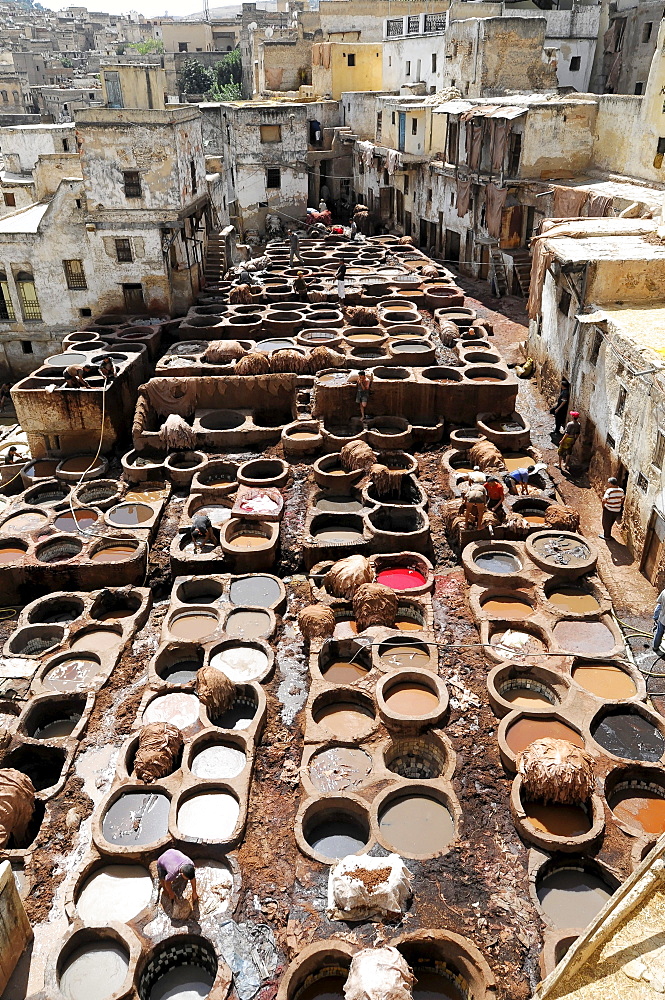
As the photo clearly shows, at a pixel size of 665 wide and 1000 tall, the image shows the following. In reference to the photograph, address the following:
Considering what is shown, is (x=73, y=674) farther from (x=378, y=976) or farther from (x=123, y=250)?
(x=123, y=250)

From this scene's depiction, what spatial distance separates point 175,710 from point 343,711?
309 centimetres

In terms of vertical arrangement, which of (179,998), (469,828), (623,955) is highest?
(623,955)

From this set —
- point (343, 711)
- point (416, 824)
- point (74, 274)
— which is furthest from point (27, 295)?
point (416, 824)

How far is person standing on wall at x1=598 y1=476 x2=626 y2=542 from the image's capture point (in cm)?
1684

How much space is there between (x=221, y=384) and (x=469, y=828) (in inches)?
636

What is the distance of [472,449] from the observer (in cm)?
2075

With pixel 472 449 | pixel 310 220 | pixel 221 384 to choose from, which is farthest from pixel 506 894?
pixel 310 220

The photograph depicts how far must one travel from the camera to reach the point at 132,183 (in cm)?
2733

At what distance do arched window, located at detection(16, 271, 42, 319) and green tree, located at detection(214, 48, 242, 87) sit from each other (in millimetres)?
48858

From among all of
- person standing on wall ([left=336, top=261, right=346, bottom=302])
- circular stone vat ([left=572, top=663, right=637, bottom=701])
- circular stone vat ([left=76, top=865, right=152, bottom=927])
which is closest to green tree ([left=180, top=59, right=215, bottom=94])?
person standing on wall ([left=336, top=261, right=346, bottom=302])

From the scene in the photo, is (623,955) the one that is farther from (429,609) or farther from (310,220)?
(310,220)

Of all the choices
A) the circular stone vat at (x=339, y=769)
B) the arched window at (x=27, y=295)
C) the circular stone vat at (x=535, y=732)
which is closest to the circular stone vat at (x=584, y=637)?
the circular stone vat at (x=535, y=732)

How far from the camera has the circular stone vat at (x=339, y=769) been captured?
1188 cm

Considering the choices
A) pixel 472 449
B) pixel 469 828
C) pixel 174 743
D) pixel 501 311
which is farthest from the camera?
pixel 501 311
